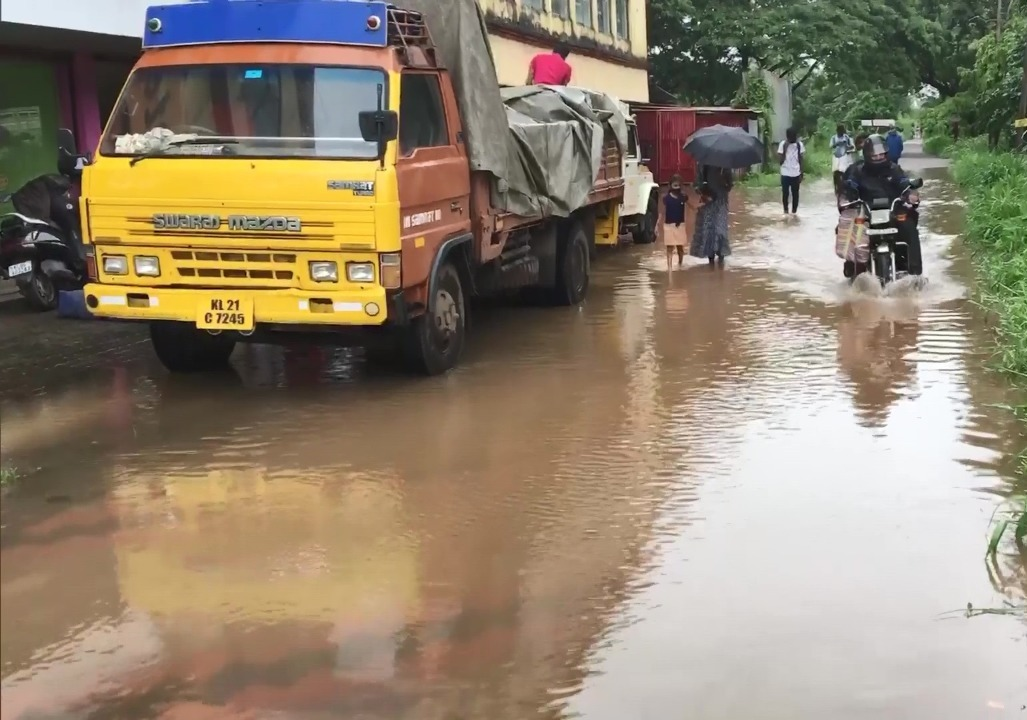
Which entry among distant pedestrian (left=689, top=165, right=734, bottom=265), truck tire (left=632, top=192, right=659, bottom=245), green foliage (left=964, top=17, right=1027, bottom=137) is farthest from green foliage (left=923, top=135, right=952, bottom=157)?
distant pedestrian (left=689, top=165, right=734, bottom=265)

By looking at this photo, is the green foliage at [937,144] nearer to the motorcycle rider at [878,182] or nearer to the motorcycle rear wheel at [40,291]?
the motorcycle rider at [878,182]

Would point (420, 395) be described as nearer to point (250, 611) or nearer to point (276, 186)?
point (276, 186)

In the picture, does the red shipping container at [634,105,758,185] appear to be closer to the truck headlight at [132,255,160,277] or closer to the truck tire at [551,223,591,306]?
the truck tire at [551,223,591,306]

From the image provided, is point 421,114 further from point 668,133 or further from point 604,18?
point 668,133

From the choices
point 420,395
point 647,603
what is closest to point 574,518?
point 647,603

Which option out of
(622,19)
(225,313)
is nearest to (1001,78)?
(622,19)

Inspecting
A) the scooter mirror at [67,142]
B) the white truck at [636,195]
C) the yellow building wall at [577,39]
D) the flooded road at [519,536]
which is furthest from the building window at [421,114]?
the yellow building wall at [577,39]

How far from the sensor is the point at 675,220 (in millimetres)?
14102

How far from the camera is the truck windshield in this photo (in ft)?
24.4

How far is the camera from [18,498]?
5.75 metres

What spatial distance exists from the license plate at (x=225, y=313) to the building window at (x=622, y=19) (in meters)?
21.3

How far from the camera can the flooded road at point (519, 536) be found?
3867 mm

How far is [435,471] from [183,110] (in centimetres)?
A: 322

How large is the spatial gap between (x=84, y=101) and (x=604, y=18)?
47.8 ft
